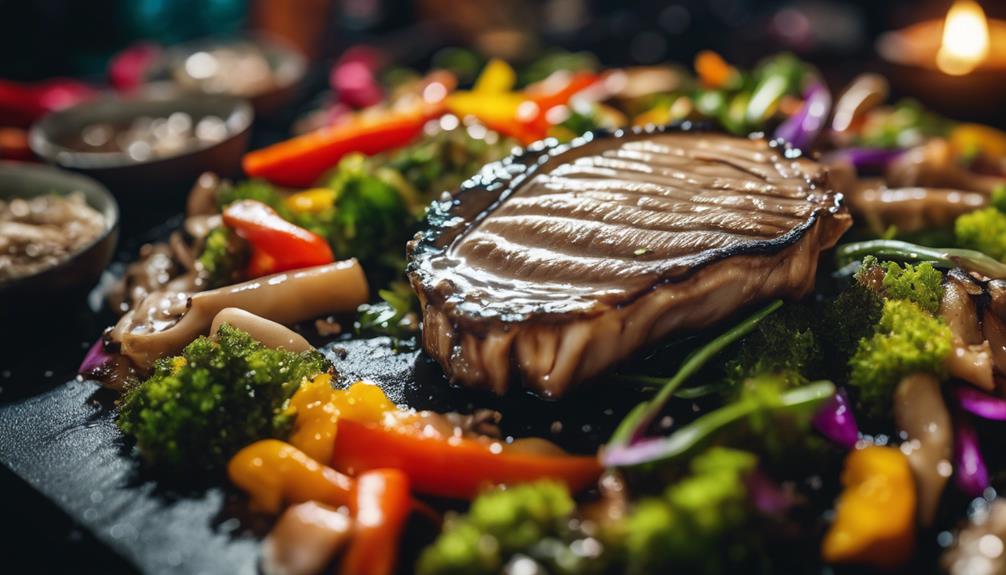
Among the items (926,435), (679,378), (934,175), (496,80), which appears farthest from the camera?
(496,80)


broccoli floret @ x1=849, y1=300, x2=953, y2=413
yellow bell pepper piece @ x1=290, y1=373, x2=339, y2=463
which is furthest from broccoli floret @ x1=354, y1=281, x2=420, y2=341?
broccoli floret @ x1=849, y1=300, x2=953, y2=413

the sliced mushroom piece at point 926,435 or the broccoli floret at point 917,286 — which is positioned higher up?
the broccoli floret at point 917,286

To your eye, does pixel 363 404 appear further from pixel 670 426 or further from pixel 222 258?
pixel 222 258

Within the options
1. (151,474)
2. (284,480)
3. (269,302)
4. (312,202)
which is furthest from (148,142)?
(284,480)

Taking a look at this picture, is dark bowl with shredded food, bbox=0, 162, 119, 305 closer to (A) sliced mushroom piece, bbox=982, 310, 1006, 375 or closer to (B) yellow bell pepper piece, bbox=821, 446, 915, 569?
(B) yellow bell pepper piece, bbox=821, 446, 915, 569

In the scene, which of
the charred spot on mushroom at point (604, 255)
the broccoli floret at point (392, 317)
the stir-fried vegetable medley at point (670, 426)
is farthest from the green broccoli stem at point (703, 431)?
the broccoli floret at point (392, 317)

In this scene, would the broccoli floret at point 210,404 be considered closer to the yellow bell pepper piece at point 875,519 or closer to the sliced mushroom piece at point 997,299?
the yellow bell pepper piece at point 875,519

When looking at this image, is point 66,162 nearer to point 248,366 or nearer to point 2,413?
point 2,413
